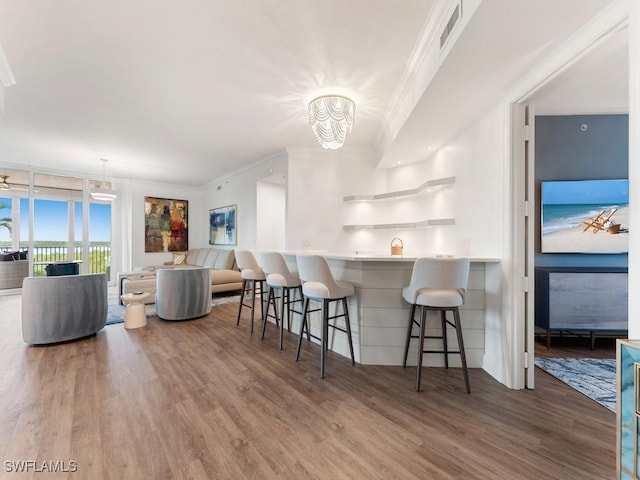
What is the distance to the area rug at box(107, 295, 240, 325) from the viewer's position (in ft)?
12.7

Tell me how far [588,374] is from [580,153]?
2354 millimetres

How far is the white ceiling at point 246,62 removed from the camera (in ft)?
5.55

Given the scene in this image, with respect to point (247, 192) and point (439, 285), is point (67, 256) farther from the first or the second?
point (439, 285)

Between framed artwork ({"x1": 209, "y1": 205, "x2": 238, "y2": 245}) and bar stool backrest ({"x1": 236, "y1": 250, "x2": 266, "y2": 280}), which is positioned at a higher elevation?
framed artwork ({"x1": 209, "y1": 205, "x2": 238, "y2": 245})

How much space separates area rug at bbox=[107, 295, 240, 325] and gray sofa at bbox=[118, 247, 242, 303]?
0.18 m

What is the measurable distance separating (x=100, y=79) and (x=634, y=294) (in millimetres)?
4061

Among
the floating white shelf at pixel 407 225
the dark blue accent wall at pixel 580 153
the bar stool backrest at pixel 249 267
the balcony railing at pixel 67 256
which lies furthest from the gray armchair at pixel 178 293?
the dark blue accent wall at pixel 580 153

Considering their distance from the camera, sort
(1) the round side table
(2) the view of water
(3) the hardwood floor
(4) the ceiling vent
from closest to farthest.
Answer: (3) the hardwood floor, (4) the ceiling vent, (2) the view of water, (1) the round side table

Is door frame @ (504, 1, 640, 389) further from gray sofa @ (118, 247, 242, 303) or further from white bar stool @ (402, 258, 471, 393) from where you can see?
gray sofa @ (118, 247, 242, 303)

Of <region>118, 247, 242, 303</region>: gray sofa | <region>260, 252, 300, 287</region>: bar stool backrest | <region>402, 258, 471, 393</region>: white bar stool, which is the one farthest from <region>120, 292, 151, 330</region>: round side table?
<region>402, 258, 471, 393</region>: white bar stool

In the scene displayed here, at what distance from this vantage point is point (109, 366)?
243 centimetres

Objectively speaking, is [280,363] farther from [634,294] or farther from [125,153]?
[125,153]

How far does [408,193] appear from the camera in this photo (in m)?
3.88

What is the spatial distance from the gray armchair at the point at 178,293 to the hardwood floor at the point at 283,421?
1.17m
